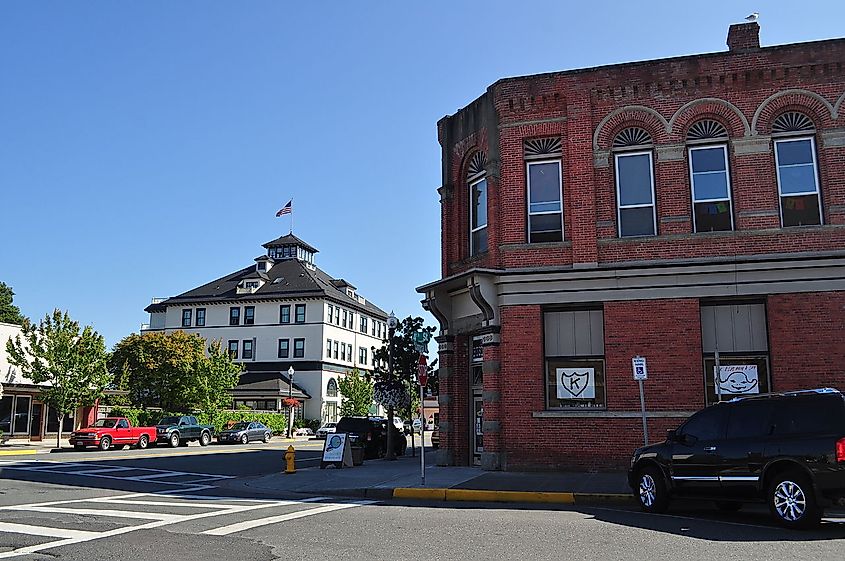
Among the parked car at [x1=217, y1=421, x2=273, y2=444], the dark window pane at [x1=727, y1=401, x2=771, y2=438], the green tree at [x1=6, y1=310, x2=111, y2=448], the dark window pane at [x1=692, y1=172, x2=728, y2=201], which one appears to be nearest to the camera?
the dark window pane at [x1=727, y1=401, x2=771, y2=438]

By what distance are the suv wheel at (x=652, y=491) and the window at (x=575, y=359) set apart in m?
5.61

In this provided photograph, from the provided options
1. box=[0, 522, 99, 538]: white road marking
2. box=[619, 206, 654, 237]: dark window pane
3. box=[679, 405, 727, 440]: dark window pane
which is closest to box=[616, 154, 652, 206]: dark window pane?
box=[619, 206, 654, 237]: dark window pane

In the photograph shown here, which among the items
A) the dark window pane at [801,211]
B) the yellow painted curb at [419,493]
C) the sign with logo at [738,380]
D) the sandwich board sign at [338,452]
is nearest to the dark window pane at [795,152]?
the dark window pane at [801,211]

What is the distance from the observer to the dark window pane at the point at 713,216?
59.1 feet

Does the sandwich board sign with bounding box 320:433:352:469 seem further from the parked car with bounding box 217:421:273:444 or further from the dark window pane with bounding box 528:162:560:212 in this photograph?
the parked car with bounding box 217:421:273:444

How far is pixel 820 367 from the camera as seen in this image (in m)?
16.8

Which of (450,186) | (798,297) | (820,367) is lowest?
(820,367)

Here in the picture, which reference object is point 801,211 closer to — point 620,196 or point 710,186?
point 710,186

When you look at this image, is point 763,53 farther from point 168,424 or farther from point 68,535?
→ point 168,424

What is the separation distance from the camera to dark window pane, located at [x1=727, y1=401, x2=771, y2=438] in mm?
10977

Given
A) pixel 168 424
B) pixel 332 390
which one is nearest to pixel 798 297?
pixel 168 424

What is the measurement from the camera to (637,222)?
18.6 m

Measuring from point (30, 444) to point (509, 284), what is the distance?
29263 mm

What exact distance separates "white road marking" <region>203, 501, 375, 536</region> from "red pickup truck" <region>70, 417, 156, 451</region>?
2455 cm
